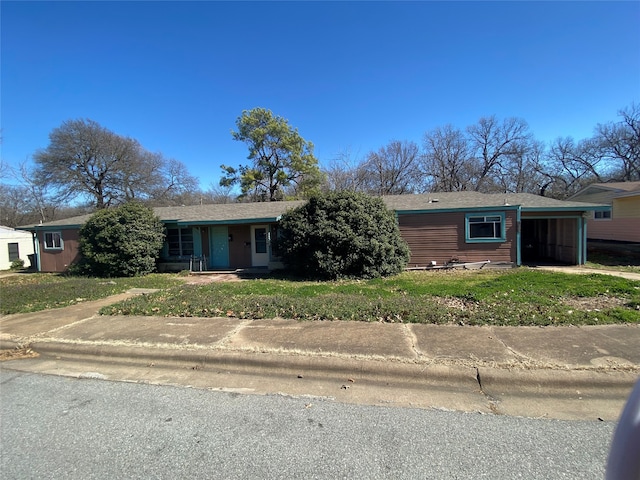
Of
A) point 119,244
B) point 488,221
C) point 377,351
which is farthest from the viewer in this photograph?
point 119,244

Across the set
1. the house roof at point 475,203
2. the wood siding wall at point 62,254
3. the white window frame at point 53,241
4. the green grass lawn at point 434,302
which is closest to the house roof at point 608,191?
the house roof at point 475,203

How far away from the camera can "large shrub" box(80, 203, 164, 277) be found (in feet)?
44.6

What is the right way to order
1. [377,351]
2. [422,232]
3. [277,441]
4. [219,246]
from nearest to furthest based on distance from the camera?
1. [277,441]
2. [377,351]
3. [422,232]
4. [219,246]

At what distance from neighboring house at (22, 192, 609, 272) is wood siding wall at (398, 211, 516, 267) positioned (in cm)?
4

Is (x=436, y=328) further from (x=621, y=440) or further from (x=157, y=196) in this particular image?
(x=157, y=196)

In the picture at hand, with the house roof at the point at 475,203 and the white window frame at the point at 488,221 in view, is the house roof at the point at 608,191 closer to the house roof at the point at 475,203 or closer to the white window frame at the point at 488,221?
the house roof at the point at 475,203

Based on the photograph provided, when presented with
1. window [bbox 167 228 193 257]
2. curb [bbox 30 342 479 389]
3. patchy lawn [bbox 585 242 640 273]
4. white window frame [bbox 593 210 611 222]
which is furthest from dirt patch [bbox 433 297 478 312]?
white window frame [bbox 593 210 611 222]

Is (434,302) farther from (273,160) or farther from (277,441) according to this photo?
(273,160)

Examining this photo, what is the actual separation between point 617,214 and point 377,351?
21577 mm

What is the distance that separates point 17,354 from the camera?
4.96 m

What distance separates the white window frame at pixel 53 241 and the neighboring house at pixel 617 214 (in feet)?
89.0

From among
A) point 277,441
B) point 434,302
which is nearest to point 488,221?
point 434,302

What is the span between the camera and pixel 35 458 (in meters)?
2.56

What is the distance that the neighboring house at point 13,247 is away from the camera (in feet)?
70.0
